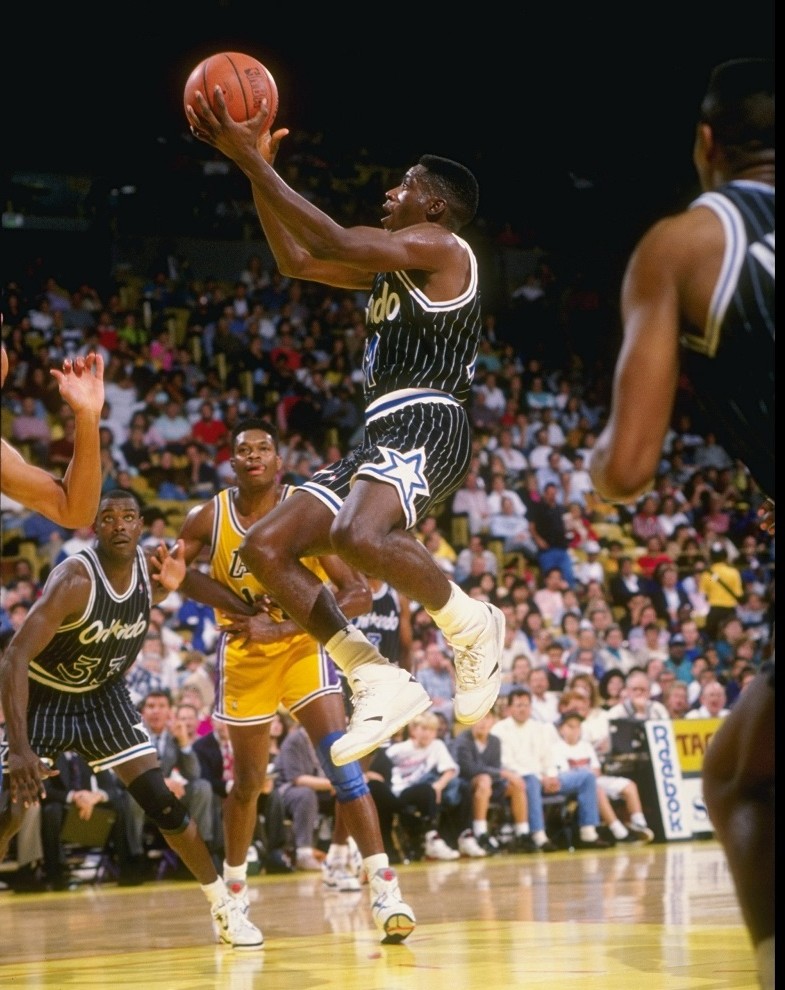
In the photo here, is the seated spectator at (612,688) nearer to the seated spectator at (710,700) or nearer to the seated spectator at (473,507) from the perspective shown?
the seated spectator at (710,700)

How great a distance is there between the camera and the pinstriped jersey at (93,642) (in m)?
6.98

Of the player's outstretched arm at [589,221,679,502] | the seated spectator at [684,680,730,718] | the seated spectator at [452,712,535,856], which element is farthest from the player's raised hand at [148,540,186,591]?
the seated spectator at [684,680,730,718]

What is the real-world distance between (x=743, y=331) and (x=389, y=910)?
4329mm

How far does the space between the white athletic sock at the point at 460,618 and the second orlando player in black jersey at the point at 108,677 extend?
205cm

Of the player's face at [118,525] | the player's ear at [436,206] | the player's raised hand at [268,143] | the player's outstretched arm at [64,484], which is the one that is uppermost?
the player's raised hand at [268,143]

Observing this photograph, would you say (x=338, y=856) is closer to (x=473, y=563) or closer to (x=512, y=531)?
(x=473, y=563)

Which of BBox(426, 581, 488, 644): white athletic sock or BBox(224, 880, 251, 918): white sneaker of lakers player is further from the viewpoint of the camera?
BBox(224, 880, 251, 918): white sneaker of lakers player

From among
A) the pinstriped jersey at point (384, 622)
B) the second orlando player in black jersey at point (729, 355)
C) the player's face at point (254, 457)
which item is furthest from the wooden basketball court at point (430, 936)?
the player's face at point (254, 457)

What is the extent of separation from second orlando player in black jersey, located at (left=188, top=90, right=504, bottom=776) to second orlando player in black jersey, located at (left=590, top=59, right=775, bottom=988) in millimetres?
2085

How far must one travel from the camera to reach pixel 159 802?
6.88 meters

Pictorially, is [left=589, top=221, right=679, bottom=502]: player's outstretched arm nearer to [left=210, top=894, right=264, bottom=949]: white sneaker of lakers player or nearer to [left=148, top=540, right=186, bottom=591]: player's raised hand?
[left=148, top=540, right=186, bottom=591]: player's raised hand

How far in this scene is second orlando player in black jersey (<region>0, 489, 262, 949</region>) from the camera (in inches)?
271

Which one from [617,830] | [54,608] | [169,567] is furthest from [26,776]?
[617,830]

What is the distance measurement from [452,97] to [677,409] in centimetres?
581
